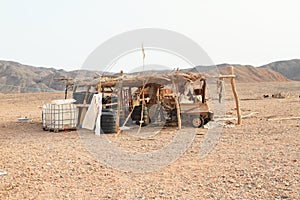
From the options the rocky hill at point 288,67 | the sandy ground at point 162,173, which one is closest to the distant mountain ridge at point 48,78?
the rocky hill at point 288,67

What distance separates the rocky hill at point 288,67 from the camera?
89938 mm

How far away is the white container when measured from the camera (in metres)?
11.7

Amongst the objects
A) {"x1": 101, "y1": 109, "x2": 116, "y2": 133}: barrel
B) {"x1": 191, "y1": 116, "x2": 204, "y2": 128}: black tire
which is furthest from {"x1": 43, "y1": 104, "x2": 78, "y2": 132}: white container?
{"x1": 191, "y1": 116, "x2": 204, "y2": 128}: black tire

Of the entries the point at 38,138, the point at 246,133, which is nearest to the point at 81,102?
the point at 38,138

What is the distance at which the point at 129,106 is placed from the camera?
14.0m

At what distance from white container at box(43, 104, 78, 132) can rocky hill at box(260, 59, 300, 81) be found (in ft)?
273

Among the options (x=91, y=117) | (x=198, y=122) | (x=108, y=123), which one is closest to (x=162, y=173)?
(x=108, y=123)

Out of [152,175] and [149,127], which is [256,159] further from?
[149,127]

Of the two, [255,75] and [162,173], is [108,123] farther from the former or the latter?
[255,75]

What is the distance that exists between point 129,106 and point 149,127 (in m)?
1.63

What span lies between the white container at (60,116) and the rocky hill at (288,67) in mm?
83104

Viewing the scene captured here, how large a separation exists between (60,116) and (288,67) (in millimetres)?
93822

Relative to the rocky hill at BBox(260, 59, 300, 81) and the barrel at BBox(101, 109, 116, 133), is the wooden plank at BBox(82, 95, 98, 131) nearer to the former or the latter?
the barrel at BBox(101, 109, 116, 133)

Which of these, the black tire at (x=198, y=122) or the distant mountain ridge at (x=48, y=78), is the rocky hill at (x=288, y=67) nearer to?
the distant mountain ridge at (x=48, y=78)
